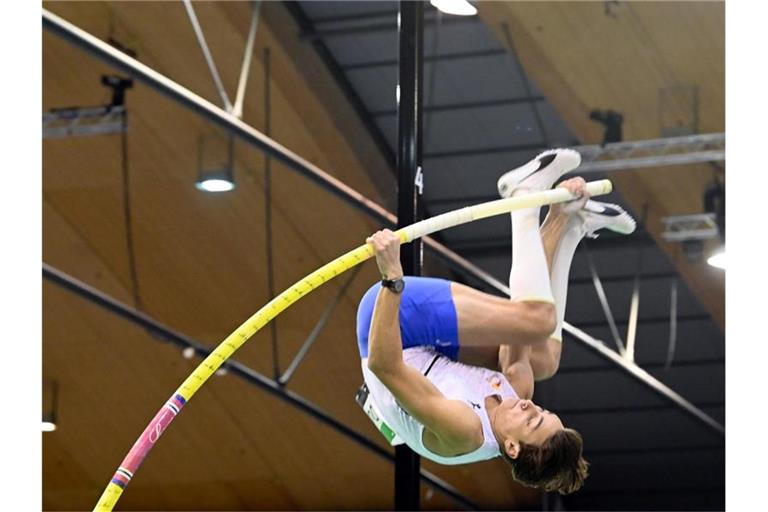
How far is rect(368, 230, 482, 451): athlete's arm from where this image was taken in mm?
4352

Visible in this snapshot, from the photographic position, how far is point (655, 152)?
10.4 meters

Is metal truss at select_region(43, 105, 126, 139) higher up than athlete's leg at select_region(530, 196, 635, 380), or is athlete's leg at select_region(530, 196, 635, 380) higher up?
metal truss at select_region(43, 105, 126, 139)

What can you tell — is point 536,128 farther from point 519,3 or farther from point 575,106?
point 519,3

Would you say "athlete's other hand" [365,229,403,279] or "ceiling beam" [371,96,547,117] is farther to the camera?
"ceiling beam" [371,96,547,117]

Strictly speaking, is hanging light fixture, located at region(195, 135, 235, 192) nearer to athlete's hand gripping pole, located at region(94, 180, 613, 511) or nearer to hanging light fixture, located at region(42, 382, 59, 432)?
hanging light fixture, located at region(42, 382, 59, 432)

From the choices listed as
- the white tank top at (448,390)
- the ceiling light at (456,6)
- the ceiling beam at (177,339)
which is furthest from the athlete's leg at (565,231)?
the ceiling beam at (177,339)

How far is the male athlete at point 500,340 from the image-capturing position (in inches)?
183

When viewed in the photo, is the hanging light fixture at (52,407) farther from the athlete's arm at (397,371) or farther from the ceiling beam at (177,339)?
the athlete's arm at (397,371)

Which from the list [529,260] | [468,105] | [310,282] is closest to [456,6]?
[529,260]

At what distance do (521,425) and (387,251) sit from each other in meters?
0.79

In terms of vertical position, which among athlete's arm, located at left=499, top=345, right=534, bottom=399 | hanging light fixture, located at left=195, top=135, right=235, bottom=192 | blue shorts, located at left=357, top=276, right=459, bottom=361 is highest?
hanging light fixture, located at left=195, top=135, right=235, bottom=192

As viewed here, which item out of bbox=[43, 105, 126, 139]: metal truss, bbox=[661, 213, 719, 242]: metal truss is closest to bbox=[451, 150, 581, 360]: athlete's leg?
bbox=[661, 213, 719, 242]: metal truss
